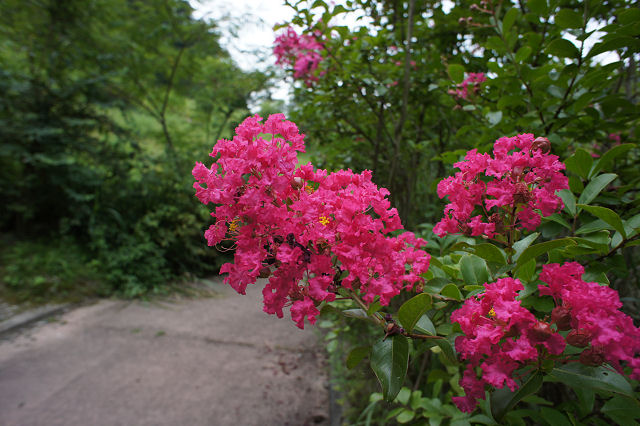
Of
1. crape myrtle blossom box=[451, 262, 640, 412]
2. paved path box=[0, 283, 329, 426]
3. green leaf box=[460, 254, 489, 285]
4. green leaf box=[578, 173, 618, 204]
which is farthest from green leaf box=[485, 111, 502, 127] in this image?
paved path box=[0, 283, 329, 426]

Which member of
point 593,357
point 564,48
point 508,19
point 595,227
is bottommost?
point 593,357

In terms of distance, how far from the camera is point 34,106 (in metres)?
4.55

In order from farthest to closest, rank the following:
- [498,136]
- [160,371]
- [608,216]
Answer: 1. [160,371]
2. [498,136]
3. [608,216]

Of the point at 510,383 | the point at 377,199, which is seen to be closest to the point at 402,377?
the point at 510,383

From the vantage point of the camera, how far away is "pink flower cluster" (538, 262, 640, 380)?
528 mm

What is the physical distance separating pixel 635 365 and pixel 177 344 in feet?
11.1

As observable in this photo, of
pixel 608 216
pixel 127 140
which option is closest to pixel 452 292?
pixel 608 216

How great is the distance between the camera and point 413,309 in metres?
Result: 0.62

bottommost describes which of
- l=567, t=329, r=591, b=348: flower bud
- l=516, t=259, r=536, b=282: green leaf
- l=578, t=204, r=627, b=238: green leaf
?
l=567, t=329, r=591, b=348: flower bud

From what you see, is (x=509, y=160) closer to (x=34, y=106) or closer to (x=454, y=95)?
Answer: (x=454, y=95)

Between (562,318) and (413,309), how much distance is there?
0.78 ft

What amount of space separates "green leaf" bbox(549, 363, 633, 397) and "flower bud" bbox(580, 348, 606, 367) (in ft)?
0.14

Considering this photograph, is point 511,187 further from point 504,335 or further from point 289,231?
point 289,231

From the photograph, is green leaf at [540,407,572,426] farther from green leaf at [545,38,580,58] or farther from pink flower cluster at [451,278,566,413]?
green leaf at [545,38,580,58]
